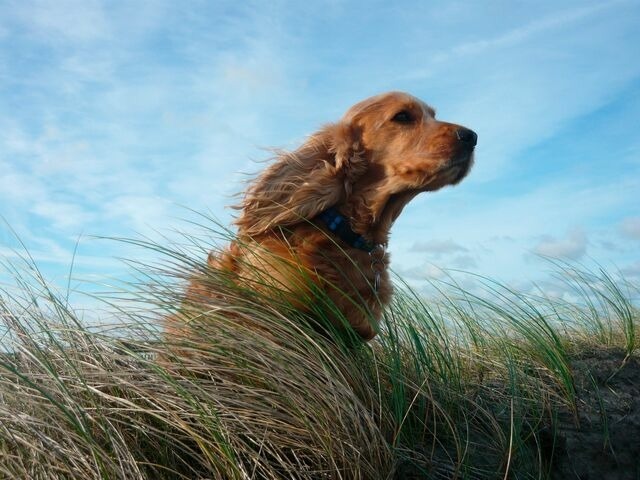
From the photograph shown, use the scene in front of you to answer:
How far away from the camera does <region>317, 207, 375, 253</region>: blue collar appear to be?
315cm

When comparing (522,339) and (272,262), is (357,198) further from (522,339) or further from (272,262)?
(522,339)

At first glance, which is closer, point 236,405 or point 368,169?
point 236,405

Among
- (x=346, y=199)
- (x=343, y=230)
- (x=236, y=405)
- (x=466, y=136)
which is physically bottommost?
(x=236, y=405)

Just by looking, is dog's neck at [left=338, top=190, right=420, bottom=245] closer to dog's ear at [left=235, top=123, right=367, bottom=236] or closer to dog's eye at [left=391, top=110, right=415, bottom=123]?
dog's ear at [left=235, top=123, right=367, bottom=236]

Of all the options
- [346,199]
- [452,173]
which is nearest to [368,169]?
[346,199]

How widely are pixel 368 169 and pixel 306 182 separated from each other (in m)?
0.32

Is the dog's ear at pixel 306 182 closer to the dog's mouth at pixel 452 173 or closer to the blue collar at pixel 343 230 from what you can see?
the blue collar at pixel 343 230

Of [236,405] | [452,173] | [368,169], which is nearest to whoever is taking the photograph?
[236,405]

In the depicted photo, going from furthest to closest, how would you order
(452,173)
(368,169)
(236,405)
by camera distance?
(368,169)
(452,173)
(236,405)

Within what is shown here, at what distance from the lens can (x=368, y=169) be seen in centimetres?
338

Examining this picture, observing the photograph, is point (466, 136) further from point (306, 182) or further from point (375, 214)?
point (306, 182)

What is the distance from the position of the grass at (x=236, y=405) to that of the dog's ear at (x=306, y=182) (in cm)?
47

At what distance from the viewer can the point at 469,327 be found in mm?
4336

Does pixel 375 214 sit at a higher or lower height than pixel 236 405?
higher
